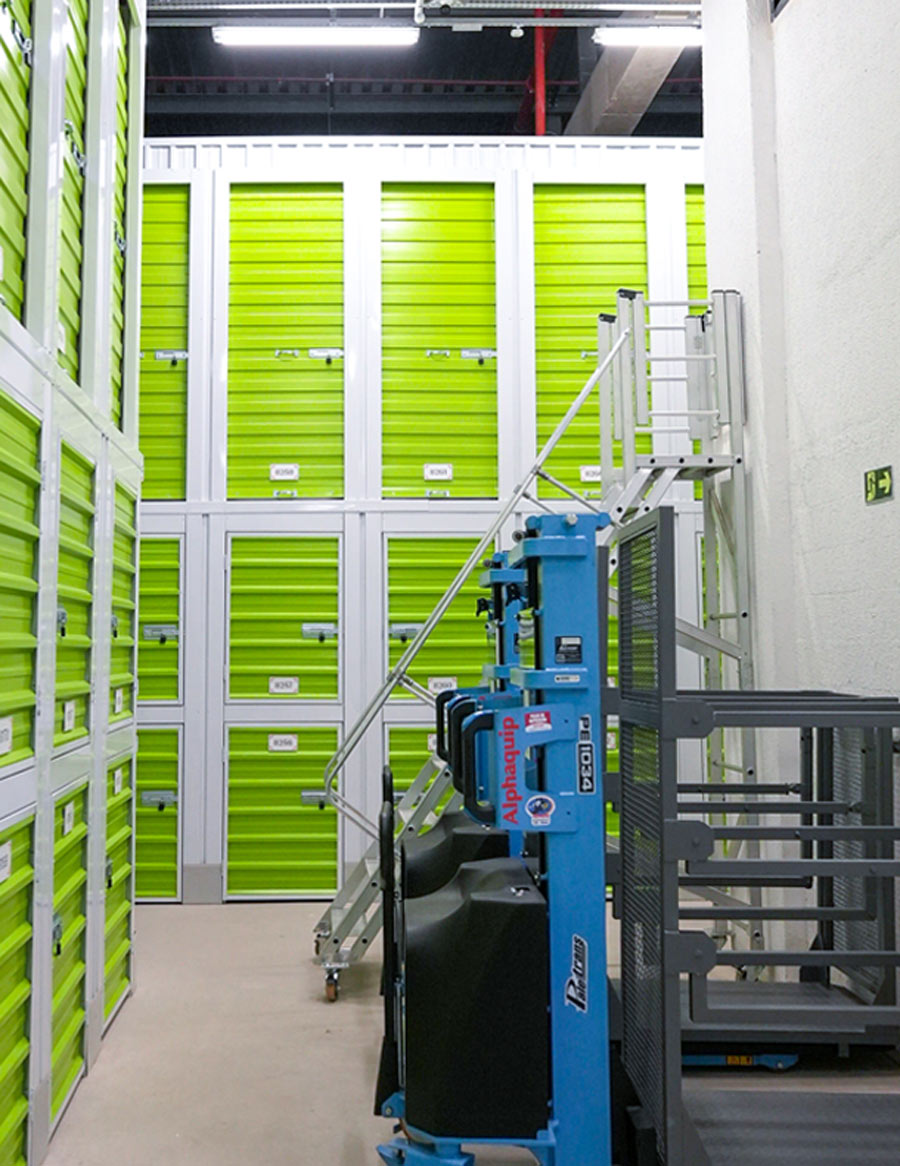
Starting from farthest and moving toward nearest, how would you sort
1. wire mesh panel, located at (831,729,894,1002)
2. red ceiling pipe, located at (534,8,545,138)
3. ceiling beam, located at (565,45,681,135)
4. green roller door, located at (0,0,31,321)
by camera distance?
red ceiling pipe, located at (534,8,545,138) < ceiling beam, located at (565,45,681,135) < wire mesh panel, located at (831,729,894,1002) < green roller door, located at (0,0,31,321)

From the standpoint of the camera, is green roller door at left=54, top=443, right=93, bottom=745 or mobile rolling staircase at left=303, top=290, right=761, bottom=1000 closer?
green roller door at left=54, top=443, right=93, bottom=745

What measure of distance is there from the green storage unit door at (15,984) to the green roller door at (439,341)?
4.22 m

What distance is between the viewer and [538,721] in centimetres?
292

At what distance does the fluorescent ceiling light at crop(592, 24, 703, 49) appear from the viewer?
7332mm

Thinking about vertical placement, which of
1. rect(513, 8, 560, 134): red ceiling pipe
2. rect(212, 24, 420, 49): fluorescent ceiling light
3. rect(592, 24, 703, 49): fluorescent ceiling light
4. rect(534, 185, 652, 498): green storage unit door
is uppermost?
rect(513, 8, 560, 134): red ceiling pipe

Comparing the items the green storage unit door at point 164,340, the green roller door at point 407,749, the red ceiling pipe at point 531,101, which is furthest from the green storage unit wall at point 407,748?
the red ceiling pipe at point 531,101

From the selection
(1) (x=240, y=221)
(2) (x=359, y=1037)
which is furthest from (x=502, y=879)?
(1) (x=240, y=221)

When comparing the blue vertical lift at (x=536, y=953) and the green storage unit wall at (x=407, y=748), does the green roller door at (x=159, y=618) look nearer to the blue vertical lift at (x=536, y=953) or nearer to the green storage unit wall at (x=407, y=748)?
the green storage unit wall at (x=407, y=748)

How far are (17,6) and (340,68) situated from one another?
890cm

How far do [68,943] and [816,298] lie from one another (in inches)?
170

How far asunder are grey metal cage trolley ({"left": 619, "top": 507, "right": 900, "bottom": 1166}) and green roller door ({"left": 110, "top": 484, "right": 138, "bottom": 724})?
2559mm

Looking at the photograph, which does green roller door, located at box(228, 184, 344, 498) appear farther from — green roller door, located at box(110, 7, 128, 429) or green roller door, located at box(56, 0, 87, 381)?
green roller door, located at box(56, 0, 87, 381)

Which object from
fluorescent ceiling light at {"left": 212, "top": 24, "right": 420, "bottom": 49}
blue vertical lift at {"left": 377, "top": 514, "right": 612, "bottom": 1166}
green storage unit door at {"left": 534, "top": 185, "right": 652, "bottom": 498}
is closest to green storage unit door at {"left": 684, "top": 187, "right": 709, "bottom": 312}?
green storage unit door at {"left": 534, "top": 185, "right": 652, "bottom": 498}

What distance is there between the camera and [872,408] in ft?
13.9
